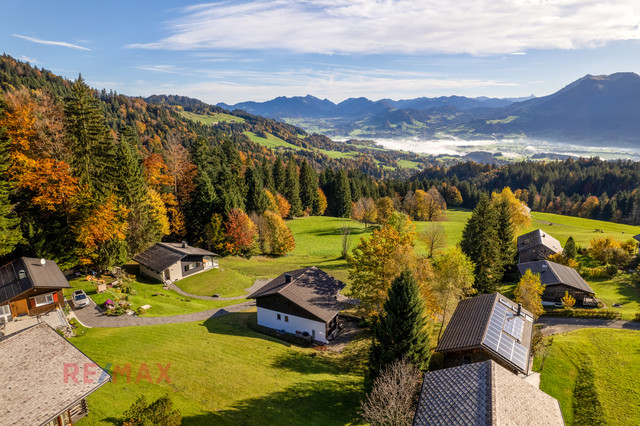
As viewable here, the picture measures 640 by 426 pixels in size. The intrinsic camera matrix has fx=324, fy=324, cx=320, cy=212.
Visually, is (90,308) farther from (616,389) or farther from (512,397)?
(616,389)

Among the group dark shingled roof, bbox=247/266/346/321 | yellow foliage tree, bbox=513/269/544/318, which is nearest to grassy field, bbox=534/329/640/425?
yellow foliage tree, bbox=513/269/544/318

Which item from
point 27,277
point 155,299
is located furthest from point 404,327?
point 27,277

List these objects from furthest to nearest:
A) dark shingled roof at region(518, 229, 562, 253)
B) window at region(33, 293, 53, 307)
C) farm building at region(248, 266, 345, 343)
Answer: dark shingled roof at region(518, 229, 562, 253) < farm building at region(248, 266, 345, 343) < window at region(33, 293, 53, 307)

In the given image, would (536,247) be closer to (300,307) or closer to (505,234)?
(505,234)

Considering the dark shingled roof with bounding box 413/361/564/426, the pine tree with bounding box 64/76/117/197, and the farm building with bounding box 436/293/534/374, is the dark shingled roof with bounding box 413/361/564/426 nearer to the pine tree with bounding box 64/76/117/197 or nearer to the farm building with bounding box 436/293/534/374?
the farm building with bounding box 436/293/534/374

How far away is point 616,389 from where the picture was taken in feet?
101

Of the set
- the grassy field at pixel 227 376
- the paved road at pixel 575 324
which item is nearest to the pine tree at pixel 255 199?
the grassy field at pixel 227 376

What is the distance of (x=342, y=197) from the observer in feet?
399

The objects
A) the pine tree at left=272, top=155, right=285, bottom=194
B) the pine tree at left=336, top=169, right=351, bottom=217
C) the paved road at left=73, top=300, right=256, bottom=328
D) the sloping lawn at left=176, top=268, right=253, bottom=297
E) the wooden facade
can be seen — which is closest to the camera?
the wooden facade

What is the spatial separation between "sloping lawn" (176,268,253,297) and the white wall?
12.8 metres

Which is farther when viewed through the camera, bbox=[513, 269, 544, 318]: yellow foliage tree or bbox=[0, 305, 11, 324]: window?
bbox=[513, 269, 544, 318]: yellow foliage tree

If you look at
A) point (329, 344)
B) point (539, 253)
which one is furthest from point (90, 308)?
point (539, 253)

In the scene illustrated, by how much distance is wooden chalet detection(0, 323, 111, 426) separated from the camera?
1781 cm

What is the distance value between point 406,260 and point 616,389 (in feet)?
74.4
